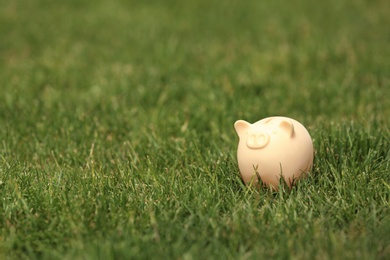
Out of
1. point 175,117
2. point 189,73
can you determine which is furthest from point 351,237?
point 189,73

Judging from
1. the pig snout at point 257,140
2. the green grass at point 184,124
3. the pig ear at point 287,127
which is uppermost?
the pig ear at point 287,127

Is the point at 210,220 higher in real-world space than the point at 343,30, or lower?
lower

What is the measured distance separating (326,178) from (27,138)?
2100 mm

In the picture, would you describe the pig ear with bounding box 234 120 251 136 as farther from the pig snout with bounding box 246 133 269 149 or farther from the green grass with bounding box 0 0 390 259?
the green grass with bounding box 0 0 390 259

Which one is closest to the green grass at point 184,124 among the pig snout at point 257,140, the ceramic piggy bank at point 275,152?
the ceramic piggy bank at point 275,152

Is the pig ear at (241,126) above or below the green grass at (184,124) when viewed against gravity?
above

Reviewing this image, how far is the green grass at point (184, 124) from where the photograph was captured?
267cm

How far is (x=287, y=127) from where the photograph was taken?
3.06 m

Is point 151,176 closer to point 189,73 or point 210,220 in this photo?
point 210,220

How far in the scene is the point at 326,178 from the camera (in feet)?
10.3

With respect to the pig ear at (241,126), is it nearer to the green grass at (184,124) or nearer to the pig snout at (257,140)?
the pig snout at (257,140)

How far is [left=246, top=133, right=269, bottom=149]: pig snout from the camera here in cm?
305

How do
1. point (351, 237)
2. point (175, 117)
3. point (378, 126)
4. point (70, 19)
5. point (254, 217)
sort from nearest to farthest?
point (351, 237)
point (254, 217)
point (378, 126)
point (175, 117)
point (70, 19)

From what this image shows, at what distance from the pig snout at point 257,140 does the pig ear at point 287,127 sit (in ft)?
0.32
